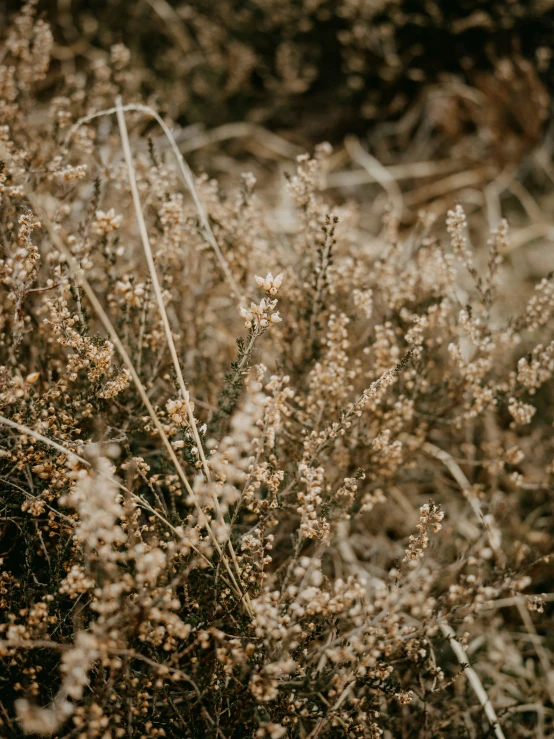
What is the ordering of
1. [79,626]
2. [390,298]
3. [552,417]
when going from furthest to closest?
[552,417], [390,298], [79,626]

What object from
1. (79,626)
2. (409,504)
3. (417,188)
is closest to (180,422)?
(79,626)

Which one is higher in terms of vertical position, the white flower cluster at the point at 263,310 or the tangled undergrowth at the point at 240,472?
the white flower cluster at the point at 263,310

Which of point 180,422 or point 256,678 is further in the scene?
point 180,422

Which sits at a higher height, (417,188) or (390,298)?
→ (417,188)

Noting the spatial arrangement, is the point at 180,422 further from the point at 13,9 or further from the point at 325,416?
the point at 13,9

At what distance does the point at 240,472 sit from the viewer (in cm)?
104

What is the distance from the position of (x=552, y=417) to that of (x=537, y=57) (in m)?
2.15

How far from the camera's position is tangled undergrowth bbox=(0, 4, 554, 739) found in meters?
1.06

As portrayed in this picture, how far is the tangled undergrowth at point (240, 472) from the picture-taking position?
1.06m

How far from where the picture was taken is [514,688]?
1844 mm

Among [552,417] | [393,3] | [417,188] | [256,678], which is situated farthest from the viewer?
[417,188]

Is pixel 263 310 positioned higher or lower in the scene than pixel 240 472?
higher

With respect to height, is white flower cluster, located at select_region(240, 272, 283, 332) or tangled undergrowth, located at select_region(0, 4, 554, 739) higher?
white flower cluster, located at select_region(240, 272, 283, 332)

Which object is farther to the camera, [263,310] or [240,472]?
[263,310]
